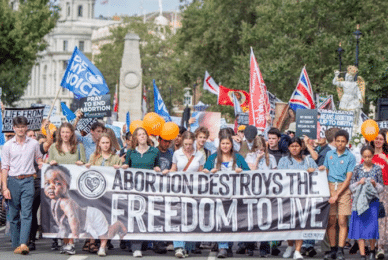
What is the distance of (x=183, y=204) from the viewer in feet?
40.2

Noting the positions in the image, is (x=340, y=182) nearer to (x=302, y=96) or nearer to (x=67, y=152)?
(x=67, y=152)

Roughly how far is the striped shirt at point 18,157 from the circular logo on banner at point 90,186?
639 mm

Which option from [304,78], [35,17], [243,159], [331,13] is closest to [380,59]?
[331,13]

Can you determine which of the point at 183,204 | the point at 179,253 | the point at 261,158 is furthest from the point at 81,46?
the point at 179,253

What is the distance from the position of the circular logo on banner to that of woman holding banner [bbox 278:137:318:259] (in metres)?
2.35

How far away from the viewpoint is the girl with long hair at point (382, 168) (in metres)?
12.4

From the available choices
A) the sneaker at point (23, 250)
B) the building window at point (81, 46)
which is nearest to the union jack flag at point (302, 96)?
the sneaker at point (23, 250)

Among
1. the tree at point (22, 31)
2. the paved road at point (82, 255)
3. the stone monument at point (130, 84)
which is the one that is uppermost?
the tree at point (22, 31)

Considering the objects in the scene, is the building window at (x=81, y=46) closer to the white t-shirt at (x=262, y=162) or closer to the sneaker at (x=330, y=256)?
the white t-shirt at (x=262, y=162)

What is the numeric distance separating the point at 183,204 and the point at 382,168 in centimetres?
264

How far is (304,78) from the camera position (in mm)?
20078

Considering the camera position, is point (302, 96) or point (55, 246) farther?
point (302, 96)

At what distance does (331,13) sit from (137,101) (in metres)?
9.75

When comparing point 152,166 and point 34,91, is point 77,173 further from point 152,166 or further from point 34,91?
point 34,91
